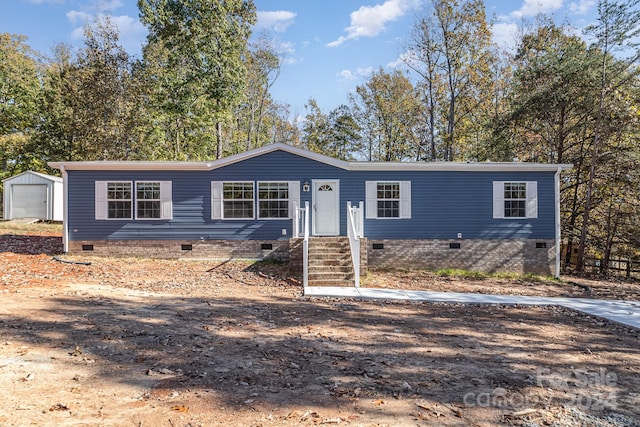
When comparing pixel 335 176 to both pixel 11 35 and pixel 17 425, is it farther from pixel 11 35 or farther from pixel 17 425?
pixel 11 35

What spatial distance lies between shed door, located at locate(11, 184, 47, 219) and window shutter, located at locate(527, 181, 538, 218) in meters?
22.5

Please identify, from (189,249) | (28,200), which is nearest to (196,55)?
(28,200)

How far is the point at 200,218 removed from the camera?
1248 cm

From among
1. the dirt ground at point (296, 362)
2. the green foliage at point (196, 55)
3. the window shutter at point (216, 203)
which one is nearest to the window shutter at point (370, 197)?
the window shutter at point (216, 203)

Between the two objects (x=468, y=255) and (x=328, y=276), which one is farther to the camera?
(x=468, y=255)

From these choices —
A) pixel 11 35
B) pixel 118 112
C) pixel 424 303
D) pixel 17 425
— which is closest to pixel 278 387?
pixel 17 425

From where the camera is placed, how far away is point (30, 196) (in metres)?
19.5

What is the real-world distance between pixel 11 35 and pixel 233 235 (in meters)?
28.8

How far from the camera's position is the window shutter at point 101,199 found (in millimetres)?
12352

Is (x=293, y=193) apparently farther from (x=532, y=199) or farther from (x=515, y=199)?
(x=532, y=199)

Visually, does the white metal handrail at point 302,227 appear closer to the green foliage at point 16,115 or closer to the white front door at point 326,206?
the white front door at point 326,206

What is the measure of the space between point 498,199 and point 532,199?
1.20 metres

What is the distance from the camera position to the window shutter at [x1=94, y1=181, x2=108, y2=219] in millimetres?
12352

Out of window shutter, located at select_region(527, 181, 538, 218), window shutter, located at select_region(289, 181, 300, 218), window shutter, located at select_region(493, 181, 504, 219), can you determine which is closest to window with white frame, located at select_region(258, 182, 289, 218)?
window shutter, located at select_region(289, 181, 300, 218)
